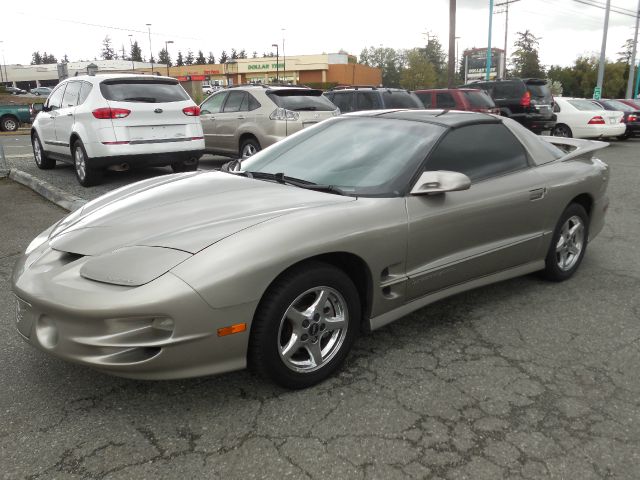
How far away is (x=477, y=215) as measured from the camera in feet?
11.5

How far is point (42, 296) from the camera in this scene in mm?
2520

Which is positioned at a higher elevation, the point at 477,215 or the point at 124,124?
the point at 124,124

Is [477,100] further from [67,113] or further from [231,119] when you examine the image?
[67,113]

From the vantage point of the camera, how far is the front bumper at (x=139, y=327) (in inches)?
92.2

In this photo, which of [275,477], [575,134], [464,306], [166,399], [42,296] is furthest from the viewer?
[575,134]

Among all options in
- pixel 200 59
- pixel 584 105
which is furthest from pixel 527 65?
pixel 200 59

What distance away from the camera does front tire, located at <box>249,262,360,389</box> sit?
260 cm

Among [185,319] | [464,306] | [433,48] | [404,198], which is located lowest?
[464,306]

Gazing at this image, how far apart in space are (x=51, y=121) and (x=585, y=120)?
13613 mm

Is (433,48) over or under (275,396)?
over

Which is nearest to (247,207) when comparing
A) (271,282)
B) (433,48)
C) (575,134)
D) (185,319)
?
(271,282)

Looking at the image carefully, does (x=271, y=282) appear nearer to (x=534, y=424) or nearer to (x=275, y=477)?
(x=275, y=477)

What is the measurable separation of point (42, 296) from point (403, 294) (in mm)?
1853

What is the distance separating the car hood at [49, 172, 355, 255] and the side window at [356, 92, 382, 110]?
338 inches
